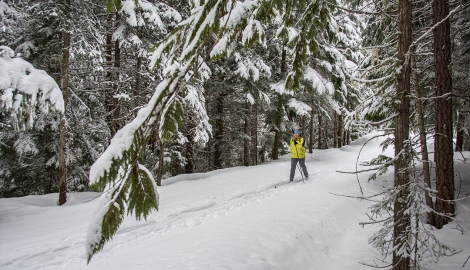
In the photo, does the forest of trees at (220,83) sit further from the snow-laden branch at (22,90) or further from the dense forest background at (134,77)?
the snow-laden branch at (22,90)

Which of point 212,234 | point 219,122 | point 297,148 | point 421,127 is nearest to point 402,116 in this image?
point 421,127

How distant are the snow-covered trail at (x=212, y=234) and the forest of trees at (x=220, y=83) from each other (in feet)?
4.19

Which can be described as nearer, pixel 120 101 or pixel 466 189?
pixel 466 189

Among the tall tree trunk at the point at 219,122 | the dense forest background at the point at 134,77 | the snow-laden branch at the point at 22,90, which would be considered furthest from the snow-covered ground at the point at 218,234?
the tall tree trunk at the point at 219,122

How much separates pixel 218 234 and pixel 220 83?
35.1 feet

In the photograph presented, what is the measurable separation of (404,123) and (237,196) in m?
6.60

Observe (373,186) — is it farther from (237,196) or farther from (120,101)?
(120,101)

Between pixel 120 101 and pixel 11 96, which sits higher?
pixel 120 101

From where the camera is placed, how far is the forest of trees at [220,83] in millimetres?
1814

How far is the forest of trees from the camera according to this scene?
1.81 m

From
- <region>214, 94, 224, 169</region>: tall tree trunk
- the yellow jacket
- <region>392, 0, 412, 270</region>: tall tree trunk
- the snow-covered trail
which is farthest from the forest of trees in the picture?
the yellow jacket

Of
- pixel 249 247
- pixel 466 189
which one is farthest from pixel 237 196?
pixel 466 189

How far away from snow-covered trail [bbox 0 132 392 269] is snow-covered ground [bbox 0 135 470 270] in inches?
0.7

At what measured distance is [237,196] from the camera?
9.27m
